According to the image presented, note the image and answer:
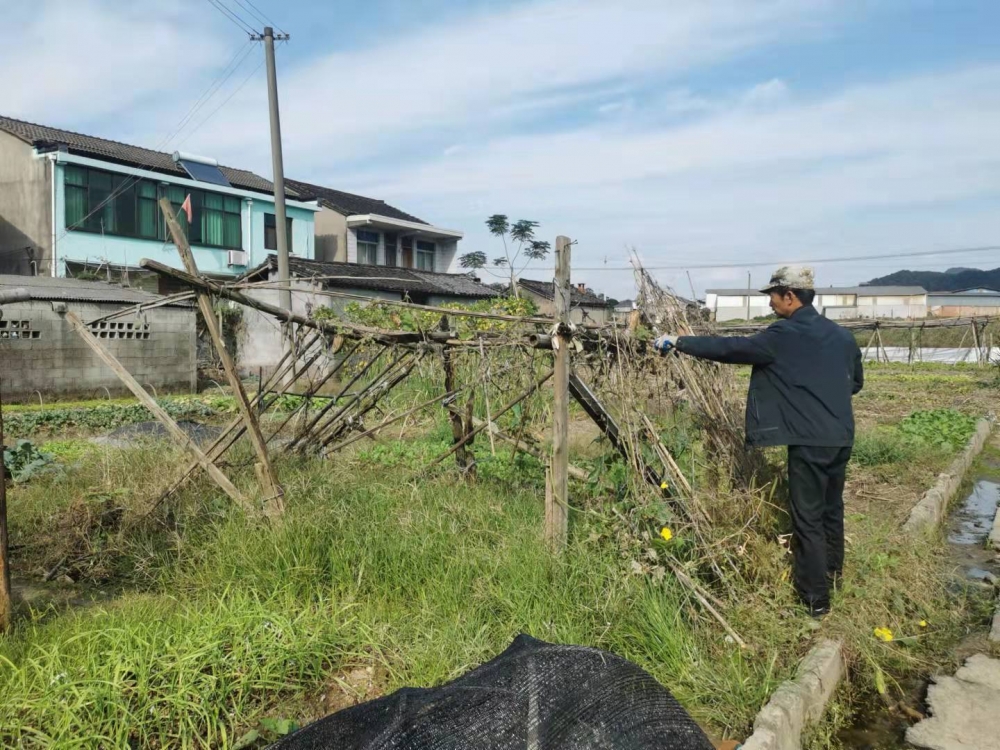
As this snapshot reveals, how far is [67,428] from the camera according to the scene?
11.8m

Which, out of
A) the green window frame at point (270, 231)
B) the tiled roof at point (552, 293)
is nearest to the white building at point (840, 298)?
the tiled roof at point (552, 293)

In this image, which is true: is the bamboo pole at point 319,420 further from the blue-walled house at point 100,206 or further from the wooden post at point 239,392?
the blue-walled house at point 100,206

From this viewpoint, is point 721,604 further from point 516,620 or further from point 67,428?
point 67,428

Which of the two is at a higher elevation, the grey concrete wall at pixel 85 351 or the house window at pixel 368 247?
the house window at pixel 368 247

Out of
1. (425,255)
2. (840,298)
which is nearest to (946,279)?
(840,298)

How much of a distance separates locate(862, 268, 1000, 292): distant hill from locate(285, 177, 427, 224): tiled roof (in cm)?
11767

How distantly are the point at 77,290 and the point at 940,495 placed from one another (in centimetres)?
1625

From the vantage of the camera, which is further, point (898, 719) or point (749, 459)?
point (749, 459)

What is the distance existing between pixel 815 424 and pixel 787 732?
1665mm

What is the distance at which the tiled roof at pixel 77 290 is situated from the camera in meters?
15.1

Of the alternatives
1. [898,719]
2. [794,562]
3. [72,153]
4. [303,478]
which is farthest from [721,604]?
[72,153]

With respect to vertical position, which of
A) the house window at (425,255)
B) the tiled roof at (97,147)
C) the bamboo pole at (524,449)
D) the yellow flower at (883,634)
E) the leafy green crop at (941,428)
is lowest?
the yellow flower at (883,634)

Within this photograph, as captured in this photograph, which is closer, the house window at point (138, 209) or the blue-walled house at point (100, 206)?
the blue-walled house at point (100, 206)

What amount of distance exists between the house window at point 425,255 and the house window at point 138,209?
1064 cm
